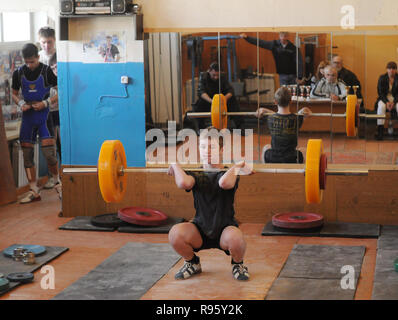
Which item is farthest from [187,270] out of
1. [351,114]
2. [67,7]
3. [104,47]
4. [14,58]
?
[14,58]

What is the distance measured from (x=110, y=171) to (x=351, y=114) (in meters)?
1.99

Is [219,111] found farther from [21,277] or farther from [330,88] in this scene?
[21,277]

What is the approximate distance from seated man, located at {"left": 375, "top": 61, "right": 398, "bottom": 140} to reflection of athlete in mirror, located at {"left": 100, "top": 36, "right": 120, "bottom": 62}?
199cm

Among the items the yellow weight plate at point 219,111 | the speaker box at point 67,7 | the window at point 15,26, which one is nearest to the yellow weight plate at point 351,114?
the yellow weight plate at point 219,111

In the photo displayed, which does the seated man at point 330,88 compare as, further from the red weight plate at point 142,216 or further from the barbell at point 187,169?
the red weight plate at point 142,216

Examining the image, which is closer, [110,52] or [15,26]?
[110,52]

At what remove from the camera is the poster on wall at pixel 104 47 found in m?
5.35

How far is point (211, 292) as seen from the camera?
148 inches

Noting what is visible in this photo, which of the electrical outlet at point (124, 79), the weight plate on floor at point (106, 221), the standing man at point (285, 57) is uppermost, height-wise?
the standing man at point (285, 57)

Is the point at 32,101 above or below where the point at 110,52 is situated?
below

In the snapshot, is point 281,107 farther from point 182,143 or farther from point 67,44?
point 67,44

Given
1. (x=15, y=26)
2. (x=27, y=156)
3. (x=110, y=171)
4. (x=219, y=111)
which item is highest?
(x=15, y=26)

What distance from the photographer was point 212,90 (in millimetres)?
5270

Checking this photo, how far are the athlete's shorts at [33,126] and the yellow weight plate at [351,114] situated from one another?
8.49ft
